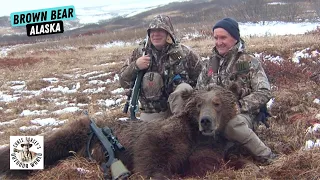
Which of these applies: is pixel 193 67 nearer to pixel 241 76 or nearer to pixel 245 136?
pixel 241 76

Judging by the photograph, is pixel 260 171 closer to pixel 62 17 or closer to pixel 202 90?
pixel 202 90

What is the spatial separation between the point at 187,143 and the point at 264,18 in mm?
31039

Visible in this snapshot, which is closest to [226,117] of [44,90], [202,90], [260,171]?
[202,90]

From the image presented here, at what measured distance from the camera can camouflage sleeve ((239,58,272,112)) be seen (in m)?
4.56

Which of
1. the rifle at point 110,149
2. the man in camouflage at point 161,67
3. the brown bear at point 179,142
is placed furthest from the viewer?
the man in camouflage at point 161,67

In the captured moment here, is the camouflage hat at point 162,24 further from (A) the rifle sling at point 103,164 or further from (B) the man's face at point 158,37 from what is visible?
(A) the rifle sling at point 103,164

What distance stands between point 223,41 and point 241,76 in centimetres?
49

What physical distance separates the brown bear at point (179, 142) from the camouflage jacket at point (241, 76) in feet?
0.71

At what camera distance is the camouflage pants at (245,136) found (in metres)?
4.35

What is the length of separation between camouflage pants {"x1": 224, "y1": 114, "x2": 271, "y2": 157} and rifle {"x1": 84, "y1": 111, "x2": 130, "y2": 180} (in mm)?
1225

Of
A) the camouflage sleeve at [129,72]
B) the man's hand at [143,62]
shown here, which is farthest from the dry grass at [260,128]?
the man's hand at [143,62]

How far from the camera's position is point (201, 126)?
13.3 ft

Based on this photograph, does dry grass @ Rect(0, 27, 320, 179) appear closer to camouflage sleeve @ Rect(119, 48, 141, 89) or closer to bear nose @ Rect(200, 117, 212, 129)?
bear nose @ Rect(200, 117, 212, 129)

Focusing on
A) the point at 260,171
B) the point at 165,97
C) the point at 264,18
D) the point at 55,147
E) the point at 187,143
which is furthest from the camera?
the point at 264,18
